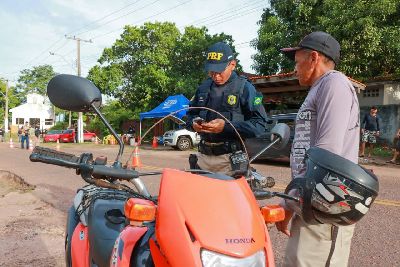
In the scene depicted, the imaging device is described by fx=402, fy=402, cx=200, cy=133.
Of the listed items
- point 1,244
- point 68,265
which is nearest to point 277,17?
point 1,244

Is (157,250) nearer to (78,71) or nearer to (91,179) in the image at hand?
(91,179)

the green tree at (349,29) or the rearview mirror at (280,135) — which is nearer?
the rearview mirror at (280,135)

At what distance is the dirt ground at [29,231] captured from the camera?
13.2 ft

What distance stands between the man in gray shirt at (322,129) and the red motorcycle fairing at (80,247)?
98 cm

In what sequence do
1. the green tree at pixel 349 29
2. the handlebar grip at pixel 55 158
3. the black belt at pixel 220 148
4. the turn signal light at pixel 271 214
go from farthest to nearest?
the green tree at pixel 349 29 → the black belt at pixel 220 148 → the handlebar grip at pixel 55 158 → the turn signal light at pixel 271 214

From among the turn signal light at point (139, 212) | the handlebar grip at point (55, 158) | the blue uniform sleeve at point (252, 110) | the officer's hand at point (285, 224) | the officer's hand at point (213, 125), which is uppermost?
the blue uniform sleeve at point (252, 110)

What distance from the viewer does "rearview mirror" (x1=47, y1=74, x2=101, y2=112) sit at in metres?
2.03

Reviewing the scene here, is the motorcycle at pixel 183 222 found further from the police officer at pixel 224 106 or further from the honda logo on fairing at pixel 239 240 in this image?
the police officer at pixel 224 106

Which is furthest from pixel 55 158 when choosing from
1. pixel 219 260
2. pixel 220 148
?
pixel 220 148

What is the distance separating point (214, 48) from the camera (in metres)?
3.23

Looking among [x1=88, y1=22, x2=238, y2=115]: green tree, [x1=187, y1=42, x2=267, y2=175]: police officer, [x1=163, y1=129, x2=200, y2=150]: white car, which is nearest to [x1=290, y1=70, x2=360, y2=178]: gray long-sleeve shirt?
[x1=187, y1=42, x2=267, y2=175]: police officer

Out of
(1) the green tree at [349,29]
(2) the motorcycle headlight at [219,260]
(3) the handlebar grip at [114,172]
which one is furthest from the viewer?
(1) the green tree at [349,29]

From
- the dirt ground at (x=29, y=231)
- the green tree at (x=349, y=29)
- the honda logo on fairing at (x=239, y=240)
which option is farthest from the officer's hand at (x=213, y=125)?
the green tree at (x=349, y=29)

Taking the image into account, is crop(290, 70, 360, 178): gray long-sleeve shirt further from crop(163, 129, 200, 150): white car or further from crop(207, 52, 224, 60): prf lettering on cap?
crop(163, 129, 200, 150): white car
